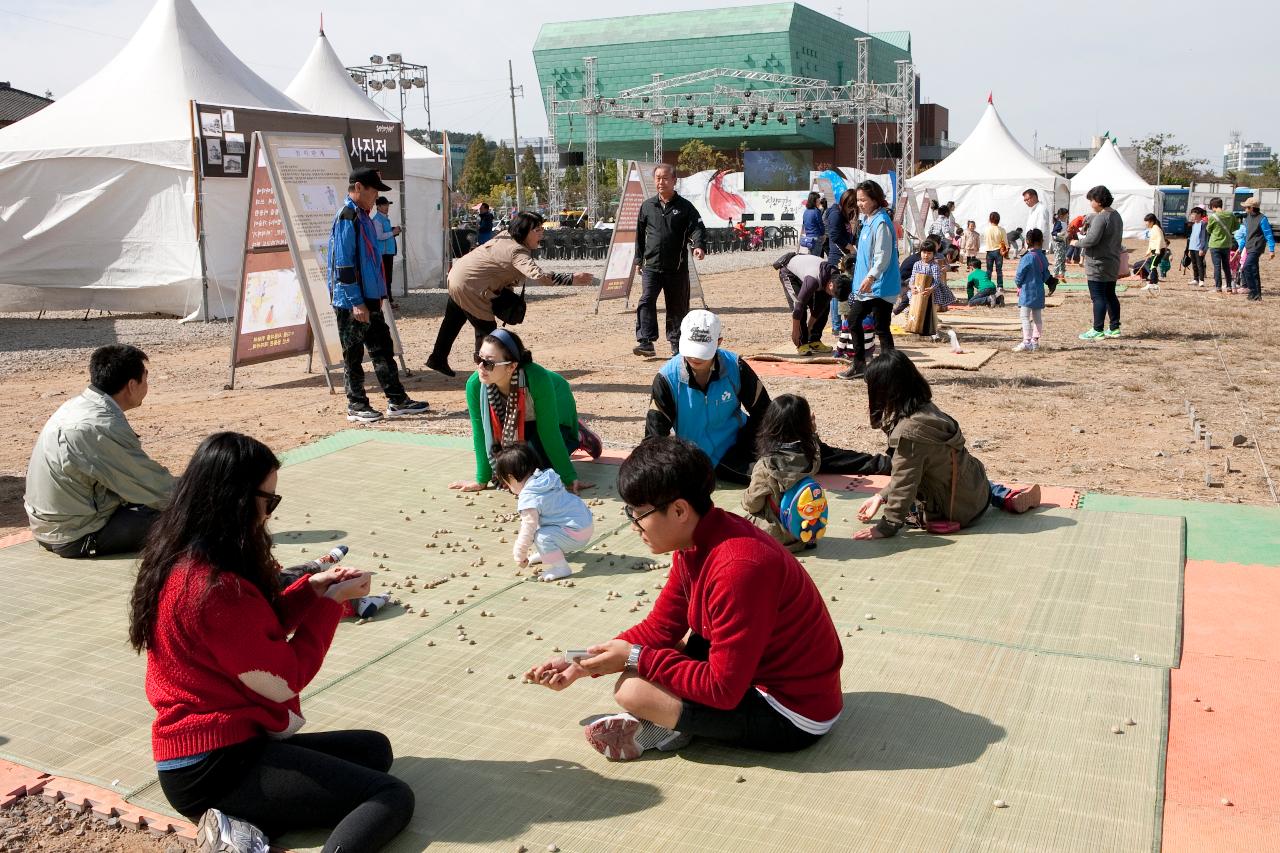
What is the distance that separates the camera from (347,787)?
2.86m

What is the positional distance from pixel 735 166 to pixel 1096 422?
200 ft

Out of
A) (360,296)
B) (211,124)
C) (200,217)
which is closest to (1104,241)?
(360,296)

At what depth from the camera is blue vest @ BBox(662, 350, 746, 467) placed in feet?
19.5

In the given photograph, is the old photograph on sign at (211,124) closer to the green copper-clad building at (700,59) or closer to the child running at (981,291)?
the child running at (981,291)

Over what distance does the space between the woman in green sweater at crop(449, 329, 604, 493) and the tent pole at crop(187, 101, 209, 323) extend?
10.4 m

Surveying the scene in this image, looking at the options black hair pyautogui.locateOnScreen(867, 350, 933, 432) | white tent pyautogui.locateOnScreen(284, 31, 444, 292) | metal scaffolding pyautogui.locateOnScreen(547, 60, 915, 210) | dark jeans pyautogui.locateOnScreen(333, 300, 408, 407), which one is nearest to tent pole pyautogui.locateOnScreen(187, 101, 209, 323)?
white tent pyautogui.locateOnScreen(284, 31, 444, 292)

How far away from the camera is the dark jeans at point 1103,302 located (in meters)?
12.7

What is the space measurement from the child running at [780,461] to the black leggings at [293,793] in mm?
2655

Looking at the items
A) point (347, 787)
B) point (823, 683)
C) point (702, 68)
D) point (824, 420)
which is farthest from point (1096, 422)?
point (702, 68)

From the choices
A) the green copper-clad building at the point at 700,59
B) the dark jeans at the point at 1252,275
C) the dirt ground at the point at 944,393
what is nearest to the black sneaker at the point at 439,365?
the dirt ground at the point at 944,393

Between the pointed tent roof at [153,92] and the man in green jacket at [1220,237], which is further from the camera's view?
the man in green jacket at [1220,237]

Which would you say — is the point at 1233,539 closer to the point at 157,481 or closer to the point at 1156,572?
the point at 1156,572

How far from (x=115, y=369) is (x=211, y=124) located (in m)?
10.8

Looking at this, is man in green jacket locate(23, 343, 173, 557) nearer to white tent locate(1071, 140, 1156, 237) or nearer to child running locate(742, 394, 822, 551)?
child running locate(742, 394, 822, 551)
